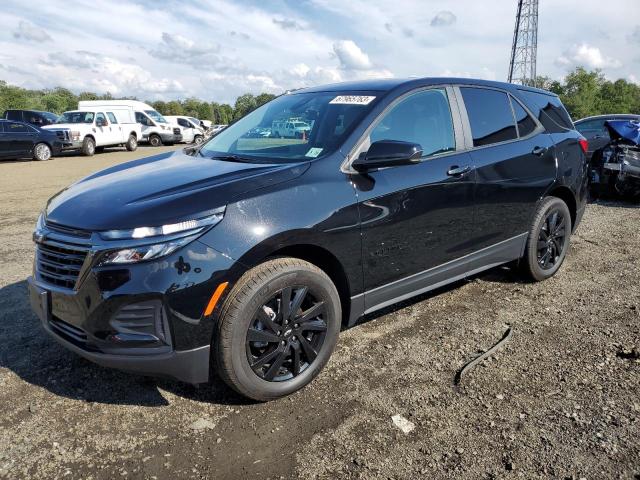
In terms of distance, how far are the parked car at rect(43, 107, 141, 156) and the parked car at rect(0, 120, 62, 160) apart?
924 millimetres

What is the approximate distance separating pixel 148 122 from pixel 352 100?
26.1 m

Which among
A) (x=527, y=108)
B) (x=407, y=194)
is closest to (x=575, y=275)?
(x=527, y=108)

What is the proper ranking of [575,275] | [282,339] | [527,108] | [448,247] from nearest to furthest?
1. [282,339]
2. [448,247]
3. [527,108]
4. [575,275]

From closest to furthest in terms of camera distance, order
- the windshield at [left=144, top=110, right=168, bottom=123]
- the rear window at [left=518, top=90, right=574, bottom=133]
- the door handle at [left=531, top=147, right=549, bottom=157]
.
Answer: the door handle at [left=531, top=147, right=549, bottom=157]
the rear window at [left=518, top=90, right=574, bottom=133]
the windshield at [left=144, top=110, right=168, bottom=123]

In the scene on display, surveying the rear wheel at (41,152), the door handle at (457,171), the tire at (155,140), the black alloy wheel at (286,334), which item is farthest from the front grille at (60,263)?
the tire at (155,140)

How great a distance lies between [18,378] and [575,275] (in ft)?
15.6

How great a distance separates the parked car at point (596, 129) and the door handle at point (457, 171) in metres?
7.33

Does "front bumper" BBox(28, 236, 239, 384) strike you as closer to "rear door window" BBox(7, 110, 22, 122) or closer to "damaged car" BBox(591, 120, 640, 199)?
"damaged car" BBox(591, 120, 640, 199)

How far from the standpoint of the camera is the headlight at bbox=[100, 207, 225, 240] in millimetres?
2447

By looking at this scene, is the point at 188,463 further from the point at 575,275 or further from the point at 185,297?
the point at 575,275

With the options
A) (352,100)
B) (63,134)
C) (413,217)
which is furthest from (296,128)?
(63,134)

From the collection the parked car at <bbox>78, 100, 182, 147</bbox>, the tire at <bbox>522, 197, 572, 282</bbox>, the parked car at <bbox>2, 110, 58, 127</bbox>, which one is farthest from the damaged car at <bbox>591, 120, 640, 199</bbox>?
the parked car at <bbox>2, 110, 58, 127</bbox>

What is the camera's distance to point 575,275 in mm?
4938

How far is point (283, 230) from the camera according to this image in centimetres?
272
